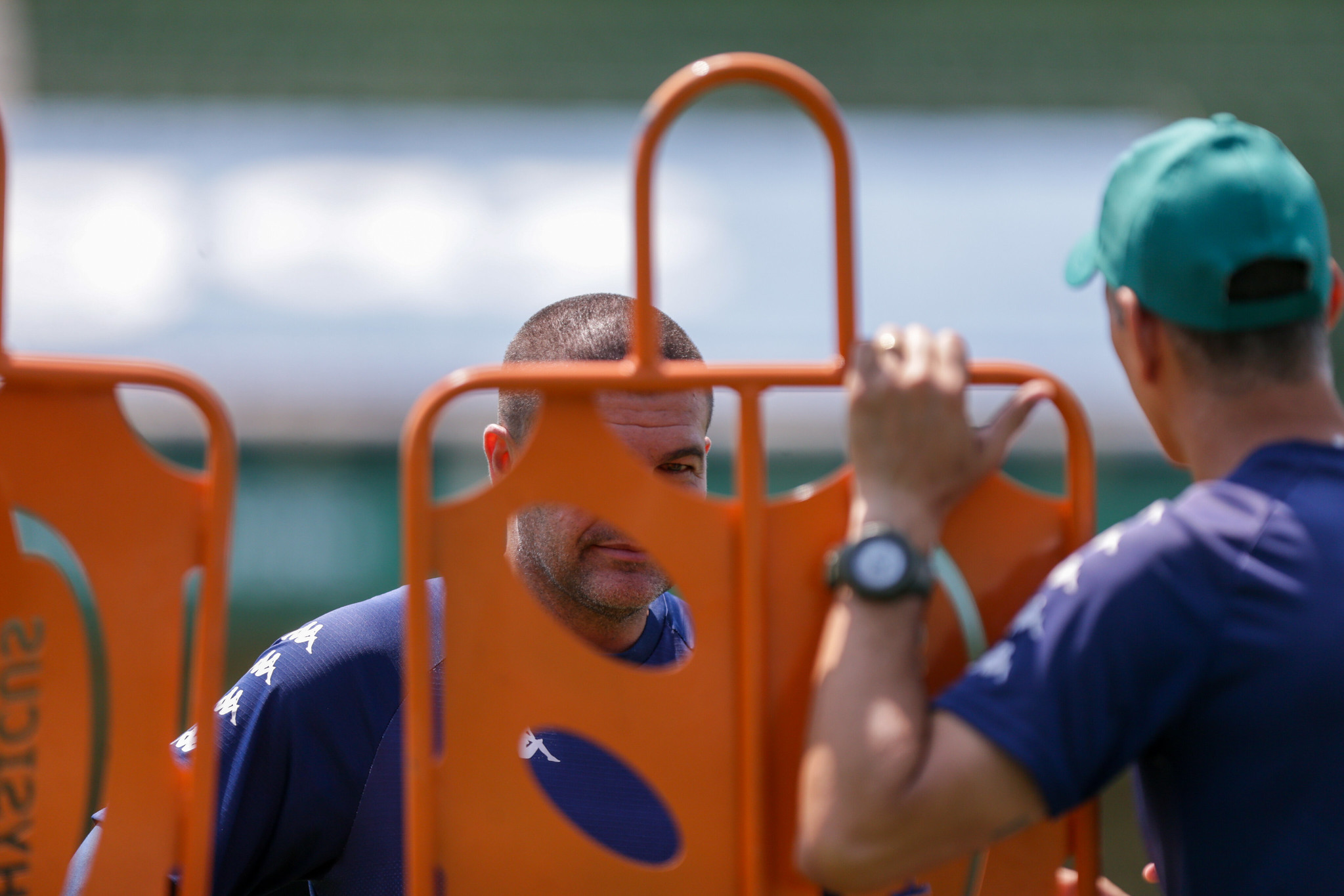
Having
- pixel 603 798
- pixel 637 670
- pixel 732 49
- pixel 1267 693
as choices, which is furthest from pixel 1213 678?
pixel 732 49

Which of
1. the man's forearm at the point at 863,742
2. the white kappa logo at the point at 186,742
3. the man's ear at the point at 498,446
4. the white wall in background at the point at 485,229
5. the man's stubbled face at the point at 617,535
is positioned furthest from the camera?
the white wall in background at the point at 485,229

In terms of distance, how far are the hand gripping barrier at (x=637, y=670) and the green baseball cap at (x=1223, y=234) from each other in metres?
0.18

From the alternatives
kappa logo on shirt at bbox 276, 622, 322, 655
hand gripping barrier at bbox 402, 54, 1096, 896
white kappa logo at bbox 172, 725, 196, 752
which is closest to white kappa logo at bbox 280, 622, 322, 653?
kappa logo on shirt at bbox 276, 622, 322, 655

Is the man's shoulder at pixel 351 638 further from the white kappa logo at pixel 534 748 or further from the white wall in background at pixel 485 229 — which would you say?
the white wall in background at pixel 485 229

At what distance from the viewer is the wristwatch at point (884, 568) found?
1.22m

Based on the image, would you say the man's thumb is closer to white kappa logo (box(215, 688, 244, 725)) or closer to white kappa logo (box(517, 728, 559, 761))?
white kappa logo (box(517, 728, 559, 761))

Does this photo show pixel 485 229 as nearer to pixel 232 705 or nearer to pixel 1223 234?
pixel 232 705

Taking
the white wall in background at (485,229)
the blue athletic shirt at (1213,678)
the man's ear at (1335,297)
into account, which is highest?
the white wall in background at (485,229)

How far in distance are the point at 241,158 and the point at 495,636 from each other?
742 centimetres

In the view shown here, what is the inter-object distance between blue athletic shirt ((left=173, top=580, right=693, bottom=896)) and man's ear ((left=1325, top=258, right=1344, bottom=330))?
3.34 ft

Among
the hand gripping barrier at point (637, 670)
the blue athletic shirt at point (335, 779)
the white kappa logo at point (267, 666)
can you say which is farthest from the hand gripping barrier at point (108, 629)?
the white kappa logo at point (267, 666)

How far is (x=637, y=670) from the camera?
133cm

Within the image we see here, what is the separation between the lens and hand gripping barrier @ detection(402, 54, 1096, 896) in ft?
4.36

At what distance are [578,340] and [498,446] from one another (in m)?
0.23
